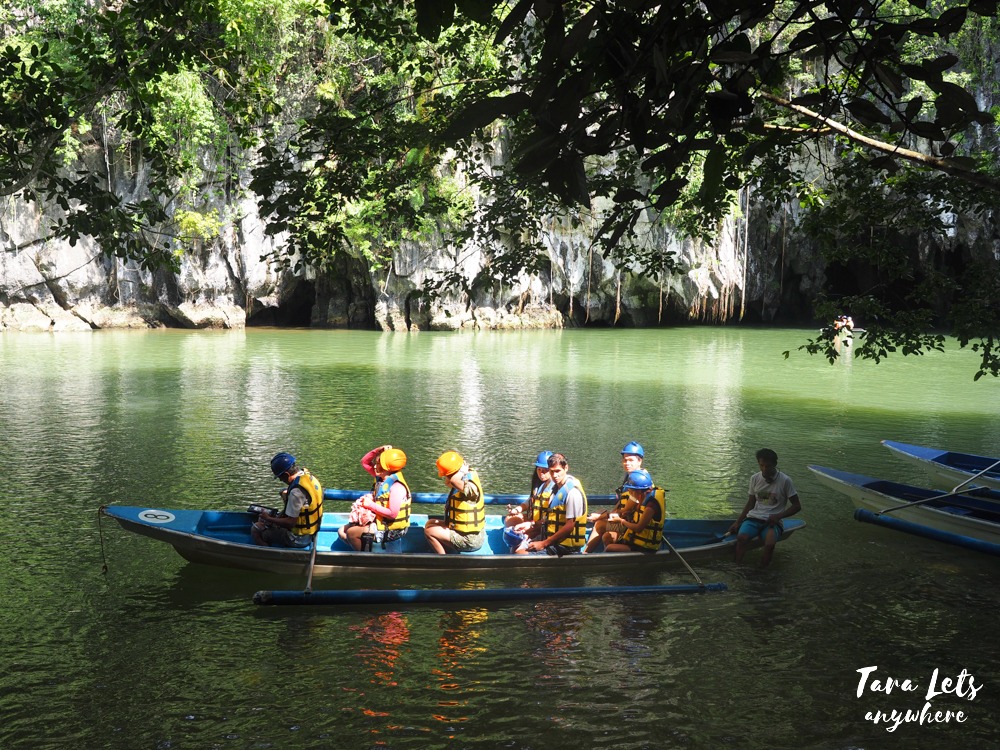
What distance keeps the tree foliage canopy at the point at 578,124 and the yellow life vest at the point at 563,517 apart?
1.84m

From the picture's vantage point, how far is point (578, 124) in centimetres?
218

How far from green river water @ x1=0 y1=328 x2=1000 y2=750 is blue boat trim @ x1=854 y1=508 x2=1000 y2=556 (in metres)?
0.14

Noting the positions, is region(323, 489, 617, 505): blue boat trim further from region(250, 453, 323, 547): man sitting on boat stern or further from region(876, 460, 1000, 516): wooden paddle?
region(876, 460, 1000, 516): wooden paddle

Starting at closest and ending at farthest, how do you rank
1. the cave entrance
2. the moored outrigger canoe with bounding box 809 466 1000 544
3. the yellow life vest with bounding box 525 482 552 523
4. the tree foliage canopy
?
the tree foliage canopy < the yellow life vest with bounding box 525 482 552 523 < the moored outrigger canoe with bounding box 809 466 1000 544 < the cave entrance

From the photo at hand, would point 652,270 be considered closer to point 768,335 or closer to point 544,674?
point 544,674

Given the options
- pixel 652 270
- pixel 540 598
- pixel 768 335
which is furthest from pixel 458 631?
pixel 768 335

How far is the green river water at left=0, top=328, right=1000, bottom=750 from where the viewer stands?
5148mm

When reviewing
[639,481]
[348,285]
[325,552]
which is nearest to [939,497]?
[639,481]

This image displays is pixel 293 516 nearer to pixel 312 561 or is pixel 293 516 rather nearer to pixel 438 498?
pixel 312 561

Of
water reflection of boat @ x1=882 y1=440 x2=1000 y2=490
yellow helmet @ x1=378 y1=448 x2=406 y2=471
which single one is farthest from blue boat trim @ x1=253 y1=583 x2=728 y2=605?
water reflection of boat @ x1=882 y1=440 x2=1000 y2=490

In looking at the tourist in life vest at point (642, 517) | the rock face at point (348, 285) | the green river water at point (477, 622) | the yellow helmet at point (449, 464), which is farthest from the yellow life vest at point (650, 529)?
the rock face at point (348, 285)

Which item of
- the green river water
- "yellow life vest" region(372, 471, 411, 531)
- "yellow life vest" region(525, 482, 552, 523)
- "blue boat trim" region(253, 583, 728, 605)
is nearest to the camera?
the green river water

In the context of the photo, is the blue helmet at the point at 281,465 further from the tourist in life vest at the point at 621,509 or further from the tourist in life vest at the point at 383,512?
the tourist in life vest at the point at 621,509

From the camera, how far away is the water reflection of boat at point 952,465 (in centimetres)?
998
